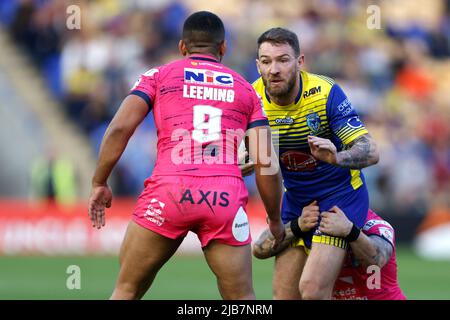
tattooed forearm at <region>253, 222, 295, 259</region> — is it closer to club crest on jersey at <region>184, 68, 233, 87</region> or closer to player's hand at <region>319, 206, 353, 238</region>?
player's hand at <region>319, 206, 353, 238</region>

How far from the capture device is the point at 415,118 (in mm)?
20375

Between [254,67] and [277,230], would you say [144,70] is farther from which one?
[277,230]

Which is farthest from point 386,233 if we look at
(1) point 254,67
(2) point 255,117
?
(1) point 254,67

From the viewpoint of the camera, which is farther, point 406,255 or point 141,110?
point 406,255

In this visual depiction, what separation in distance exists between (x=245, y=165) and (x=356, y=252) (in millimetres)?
1127

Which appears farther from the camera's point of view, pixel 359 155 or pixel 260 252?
pixel 260 252

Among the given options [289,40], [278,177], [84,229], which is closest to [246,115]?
[278,177]

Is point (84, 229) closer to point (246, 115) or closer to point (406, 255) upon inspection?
point (406, 255)

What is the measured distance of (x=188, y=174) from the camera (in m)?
6.32

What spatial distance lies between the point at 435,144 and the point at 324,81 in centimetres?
1312

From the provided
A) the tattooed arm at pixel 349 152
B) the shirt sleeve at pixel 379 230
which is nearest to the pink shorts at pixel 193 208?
the tattooed arm at pixel 349 152

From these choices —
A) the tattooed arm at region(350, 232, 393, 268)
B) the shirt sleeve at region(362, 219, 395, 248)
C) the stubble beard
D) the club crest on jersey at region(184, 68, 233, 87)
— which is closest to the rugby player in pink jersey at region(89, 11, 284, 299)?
the club crest on jersey at region(184, 68, 233, 87)

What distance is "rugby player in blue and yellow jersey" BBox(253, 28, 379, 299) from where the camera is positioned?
23.5ft

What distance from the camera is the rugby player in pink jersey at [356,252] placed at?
7.33 metres
